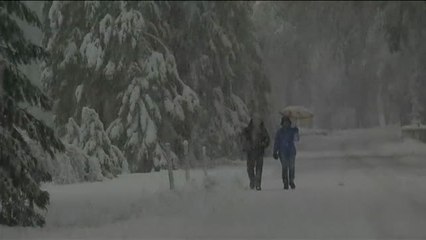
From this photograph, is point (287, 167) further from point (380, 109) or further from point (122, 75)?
point (380, 109)

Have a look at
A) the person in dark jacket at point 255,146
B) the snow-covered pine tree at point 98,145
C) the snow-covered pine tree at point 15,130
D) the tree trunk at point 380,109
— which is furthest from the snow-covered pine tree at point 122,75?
the tree trunk at point 380,109

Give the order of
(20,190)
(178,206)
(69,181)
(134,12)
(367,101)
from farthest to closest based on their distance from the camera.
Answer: (367,101)
(134,12)
(69,181)
(178,206)
(20,190)

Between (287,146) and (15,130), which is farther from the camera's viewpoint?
(287,146)

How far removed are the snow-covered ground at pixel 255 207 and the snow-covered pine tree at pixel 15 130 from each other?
0.43 m

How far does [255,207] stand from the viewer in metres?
14.1

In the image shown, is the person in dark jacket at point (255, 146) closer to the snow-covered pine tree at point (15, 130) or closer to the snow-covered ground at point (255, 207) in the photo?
the snow-covered ground at point (255, 207)

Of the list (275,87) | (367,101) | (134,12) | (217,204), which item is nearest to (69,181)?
(134,12)

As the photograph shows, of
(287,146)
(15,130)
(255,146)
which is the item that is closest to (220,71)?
(255,146)

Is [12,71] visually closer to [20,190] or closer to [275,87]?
[20,190]

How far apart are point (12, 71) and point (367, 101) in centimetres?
3958

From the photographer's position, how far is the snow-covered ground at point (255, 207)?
11.2 metres

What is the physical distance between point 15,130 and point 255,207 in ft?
14.3

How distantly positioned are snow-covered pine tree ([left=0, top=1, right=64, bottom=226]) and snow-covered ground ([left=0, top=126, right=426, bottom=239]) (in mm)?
431

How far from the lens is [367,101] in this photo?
49938 millimetres
